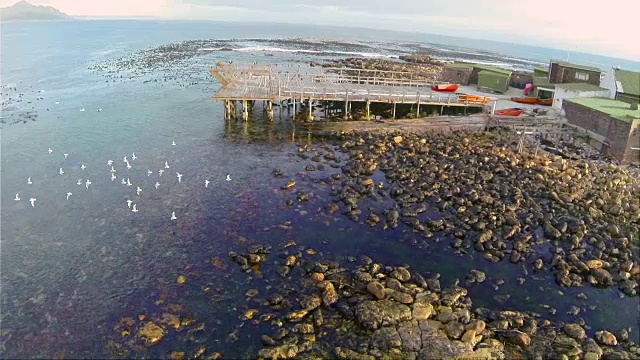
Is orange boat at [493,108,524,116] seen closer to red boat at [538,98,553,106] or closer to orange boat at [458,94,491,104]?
orange boat at [458,94,491,104]

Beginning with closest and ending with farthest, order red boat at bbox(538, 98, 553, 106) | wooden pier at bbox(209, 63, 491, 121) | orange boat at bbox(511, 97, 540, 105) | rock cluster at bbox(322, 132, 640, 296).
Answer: rock cluster at bbox(322, 132, 640, 296)
wooden pier at bbox(209, 63, 491, 121)
red boat at bbox(538, 98, 553, 106)
orange boat at bbox(511, 97, 540, 105)

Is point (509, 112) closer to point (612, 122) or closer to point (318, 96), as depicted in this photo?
point (612, 122)

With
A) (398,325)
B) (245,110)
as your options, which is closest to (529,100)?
(245,110)

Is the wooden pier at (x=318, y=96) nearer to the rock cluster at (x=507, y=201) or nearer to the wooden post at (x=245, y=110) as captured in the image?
the wooden post at (x=245, y=110)

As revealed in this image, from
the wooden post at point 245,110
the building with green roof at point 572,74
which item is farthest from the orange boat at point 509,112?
the wooden post at point 245,110

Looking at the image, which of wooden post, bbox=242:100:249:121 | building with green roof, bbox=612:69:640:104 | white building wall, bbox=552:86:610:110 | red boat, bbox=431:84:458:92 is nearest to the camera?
building with green roof, bbox=612:69:640:104

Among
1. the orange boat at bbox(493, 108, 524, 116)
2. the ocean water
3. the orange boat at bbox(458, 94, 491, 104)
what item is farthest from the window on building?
the ocean water
